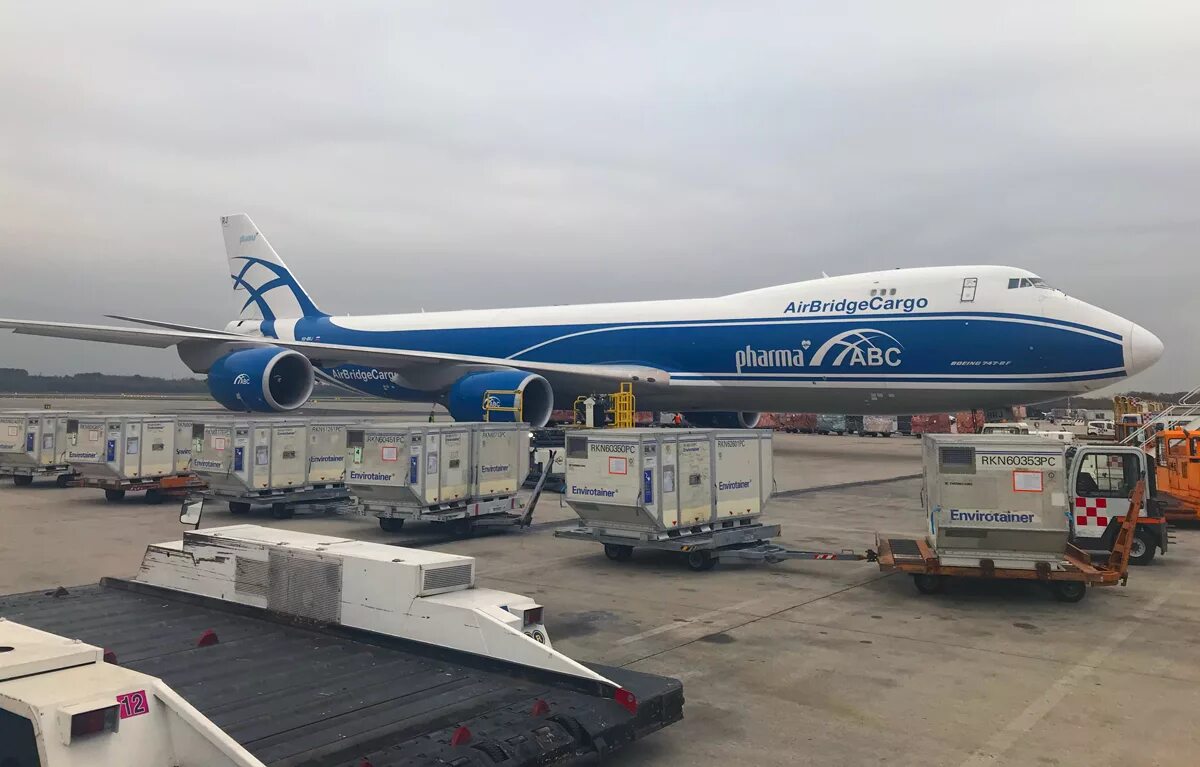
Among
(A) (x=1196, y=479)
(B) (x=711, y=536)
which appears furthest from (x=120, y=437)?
(A) (x=1196, y=479)

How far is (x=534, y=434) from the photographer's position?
1775cm

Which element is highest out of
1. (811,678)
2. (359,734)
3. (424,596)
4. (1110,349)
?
(1110,349)

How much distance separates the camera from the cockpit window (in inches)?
723

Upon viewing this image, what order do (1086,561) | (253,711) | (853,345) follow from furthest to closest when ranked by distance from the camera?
(853,345)
(1086,561)
(253,711)

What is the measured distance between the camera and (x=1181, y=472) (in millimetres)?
13477

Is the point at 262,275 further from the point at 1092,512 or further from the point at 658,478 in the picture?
the point at 1092,512

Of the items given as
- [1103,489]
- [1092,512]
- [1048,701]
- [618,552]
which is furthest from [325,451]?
[1048,701]

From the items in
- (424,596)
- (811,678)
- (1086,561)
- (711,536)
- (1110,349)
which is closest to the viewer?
(424,596)

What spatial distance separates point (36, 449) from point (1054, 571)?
18.3 metres

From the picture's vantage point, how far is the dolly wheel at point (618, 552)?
33.9 ft

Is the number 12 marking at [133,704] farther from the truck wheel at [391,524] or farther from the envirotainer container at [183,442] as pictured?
the envirotainer container at [183,442]

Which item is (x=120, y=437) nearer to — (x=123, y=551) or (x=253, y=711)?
(x=123, y=551)

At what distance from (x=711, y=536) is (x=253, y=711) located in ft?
22.0

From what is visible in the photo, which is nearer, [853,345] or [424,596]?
[424,596]
